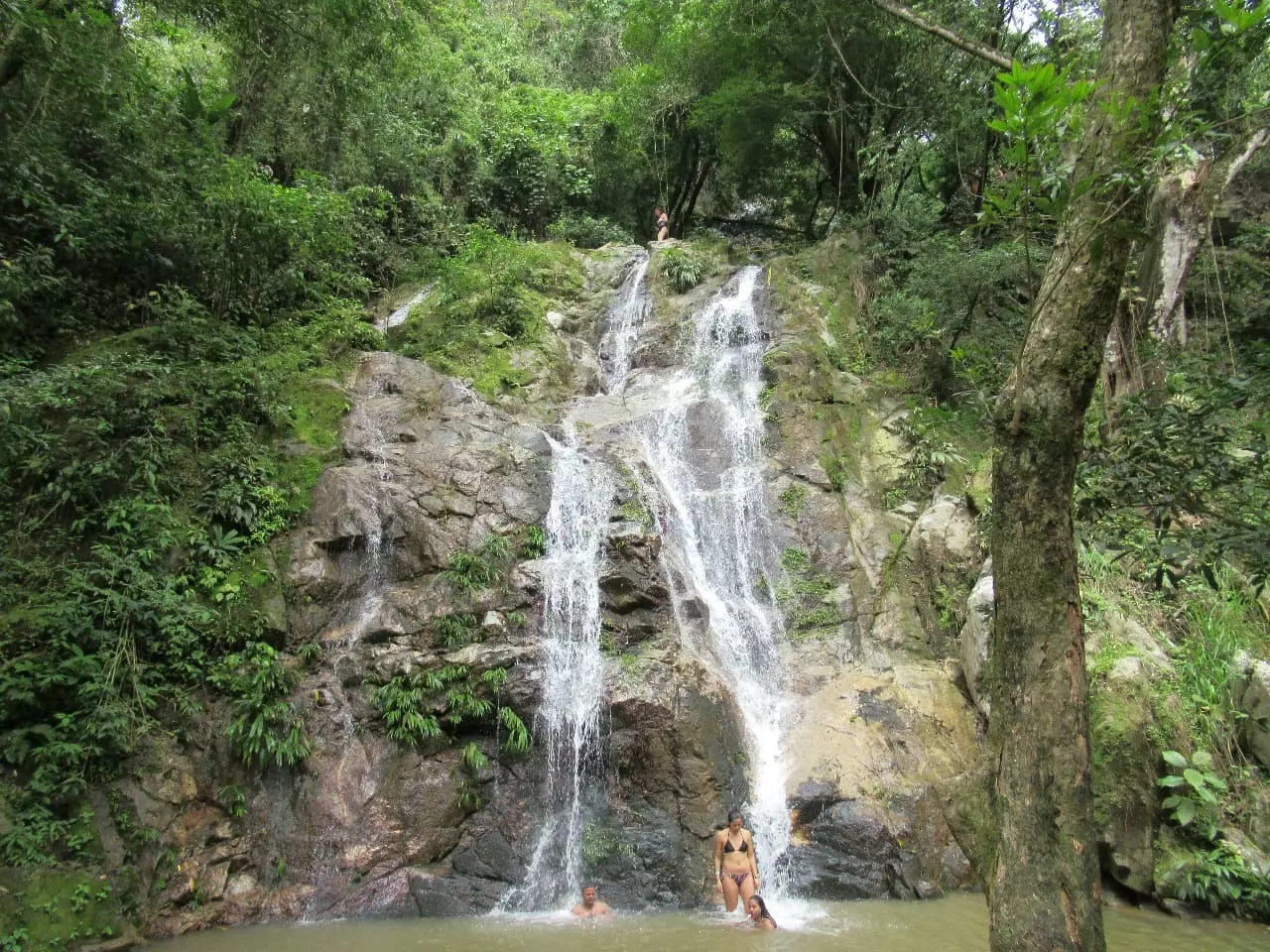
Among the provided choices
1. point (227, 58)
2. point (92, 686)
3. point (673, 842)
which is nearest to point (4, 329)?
point (92, 686)

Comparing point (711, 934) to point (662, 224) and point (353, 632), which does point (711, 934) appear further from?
point (662, 224)

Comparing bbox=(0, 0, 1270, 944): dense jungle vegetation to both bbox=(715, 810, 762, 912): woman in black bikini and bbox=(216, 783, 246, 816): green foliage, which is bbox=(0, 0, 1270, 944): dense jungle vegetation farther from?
bbox=(715, 810, 762, 912): woman in black bikini

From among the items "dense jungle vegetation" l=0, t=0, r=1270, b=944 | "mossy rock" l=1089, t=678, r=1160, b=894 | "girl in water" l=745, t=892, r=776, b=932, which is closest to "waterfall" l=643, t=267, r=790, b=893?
"girl in water" l=745, t=892, r=776, b=932

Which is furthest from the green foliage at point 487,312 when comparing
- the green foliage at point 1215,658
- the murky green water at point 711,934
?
the green foliage at point 1215,658

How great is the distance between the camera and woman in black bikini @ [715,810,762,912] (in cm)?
663

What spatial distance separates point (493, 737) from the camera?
7.93m

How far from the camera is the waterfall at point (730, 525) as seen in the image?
821 cm

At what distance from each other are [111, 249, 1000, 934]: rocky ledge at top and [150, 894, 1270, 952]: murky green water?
34 cm

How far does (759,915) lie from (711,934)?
0.44 m

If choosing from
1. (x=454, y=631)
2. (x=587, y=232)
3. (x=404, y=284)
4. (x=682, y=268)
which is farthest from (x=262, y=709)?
(x=587, y=232)

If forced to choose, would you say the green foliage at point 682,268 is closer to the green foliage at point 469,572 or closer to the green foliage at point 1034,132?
the green foliage at point 469,572

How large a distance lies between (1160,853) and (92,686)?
9.77m

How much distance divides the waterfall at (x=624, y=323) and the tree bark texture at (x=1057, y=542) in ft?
Result: 36.7

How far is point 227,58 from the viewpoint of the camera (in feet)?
42.2
